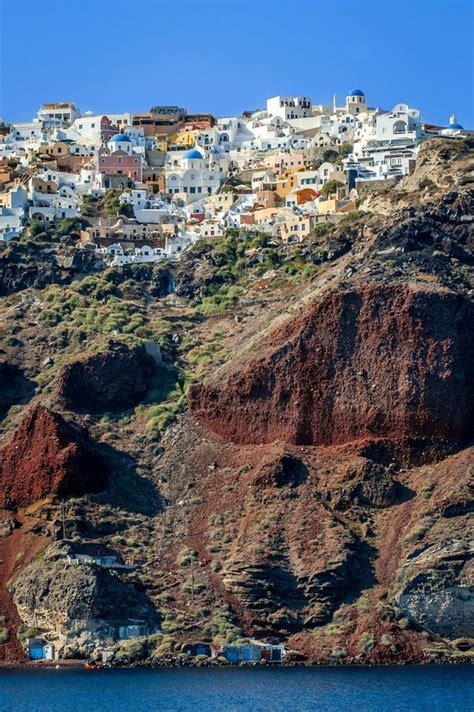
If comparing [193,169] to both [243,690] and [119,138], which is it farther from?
[243,690]

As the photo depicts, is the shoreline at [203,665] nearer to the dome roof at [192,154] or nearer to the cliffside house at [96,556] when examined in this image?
the cliffside house at [96,556]

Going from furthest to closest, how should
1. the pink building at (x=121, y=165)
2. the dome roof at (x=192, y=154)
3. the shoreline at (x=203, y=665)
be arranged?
the dome roof at (x=192, y=154)
the pink building at (x=121, y=165)
the shoreline at (x=203, y=665)

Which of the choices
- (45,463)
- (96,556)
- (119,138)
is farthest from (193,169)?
(96,556)

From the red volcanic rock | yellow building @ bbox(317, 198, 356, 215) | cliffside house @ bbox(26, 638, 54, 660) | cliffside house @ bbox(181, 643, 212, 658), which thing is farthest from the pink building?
cliffside house @ bbox(181, 643, 212, 658)

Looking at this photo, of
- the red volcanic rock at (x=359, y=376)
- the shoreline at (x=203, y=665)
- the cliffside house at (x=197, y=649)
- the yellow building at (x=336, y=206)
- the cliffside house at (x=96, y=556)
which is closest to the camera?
the shoreline at (x=203, y=665)

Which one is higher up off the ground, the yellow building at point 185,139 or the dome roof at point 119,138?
the yellow building at point 185,139

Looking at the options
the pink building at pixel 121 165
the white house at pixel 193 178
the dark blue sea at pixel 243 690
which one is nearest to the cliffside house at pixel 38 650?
the dark blue sea at pixel 243 690

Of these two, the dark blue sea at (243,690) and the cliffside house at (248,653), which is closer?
the dark blue sea at (243,690)
